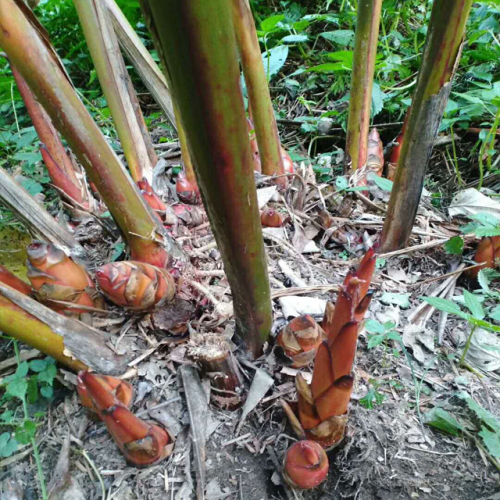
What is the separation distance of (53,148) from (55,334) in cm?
68

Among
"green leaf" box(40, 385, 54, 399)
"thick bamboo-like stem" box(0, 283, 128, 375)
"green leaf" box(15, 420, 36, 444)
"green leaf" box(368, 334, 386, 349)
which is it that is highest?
"thick bamboo-like stem" box(0, 283, 128, 375)

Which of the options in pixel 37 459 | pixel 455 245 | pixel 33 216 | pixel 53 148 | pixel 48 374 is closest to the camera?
pixel 37 459

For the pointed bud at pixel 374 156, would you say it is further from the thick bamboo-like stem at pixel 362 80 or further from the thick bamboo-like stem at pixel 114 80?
the thick bamboo-like stem at pixel 114 80

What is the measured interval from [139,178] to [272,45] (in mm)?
1218

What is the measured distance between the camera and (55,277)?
852mm

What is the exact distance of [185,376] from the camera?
88 centimetres

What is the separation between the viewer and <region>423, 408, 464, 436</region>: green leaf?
772 mm

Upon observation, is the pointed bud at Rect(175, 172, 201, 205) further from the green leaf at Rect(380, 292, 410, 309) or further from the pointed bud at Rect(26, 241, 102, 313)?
the green leaf at Rect(380, 292, 410, 309)

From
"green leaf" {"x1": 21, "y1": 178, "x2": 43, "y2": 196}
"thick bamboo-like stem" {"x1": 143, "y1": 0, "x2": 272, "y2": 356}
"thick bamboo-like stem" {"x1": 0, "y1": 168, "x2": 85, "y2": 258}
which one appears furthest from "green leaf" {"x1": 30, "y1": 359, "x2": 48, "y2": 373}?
"green leaf" {"x1": 21, "y1": 178, "x2": 43, "y2": 196}

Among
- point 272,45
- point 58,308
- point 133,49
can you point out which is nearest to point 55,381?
point 58,308

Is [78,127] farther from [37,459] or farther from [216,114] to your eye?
[37,459]

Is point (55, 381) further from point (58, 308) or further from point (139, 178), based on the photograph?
point (139, 178)

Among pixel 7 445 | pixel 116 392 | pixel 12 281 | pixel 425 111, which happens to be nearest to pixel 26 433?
pixel 7 445

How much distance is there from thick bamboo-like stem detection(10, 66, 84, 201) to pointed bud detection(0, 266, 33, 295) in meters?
0.48
